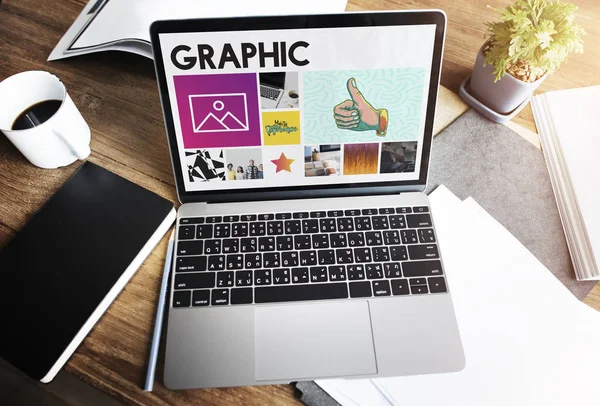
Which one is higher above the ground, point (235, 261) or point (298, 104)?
point (298, 104)

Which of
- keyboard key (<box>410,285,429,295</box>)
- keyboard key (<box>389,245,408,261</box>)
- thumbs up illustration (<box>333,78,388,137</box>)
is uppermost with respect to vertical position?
thumbs up illustration (<box>333,78,388,137</box>)

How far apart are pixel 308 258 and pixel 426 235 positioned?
0.57 ft

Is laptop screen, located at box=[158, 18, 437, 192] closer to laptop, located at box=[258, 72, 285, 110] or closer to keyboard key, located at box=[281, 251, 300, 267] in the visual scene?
laptop, located at box=[258, 72, 285, 110]

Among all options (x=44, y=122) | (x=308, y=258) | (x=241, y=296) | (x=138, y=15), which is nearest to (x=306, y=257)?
(x=308, y=258)

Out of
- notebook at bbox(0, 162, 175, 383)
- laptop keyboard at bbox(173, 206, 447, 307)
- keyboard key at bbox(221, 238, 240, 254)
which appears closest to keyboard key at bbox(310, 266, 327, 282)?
laptop keyboard at bbox(173, 206, 447, 307)

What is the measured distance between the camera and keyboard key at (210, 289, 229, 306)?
65 cm

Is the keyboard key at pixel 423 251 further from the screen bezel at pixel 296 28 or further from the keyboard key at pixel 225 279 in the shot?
the keyboard key at pixel 225 279

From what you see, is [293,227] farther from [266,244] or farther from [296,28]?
[296,28]

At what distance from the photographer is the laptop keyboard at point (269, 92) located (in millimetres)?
676

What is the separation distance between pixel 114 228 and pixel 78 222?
5 cm

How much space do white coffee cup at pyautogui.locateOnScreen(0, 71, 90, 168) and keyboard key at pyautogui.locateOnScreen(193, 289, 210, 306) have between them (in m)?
0.31

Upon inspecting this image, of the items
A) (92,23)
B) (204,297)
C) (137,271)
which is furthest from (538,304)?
(92,23)

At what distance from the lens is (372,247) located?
693 millimetres

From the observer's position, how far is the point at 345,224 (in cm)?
71
